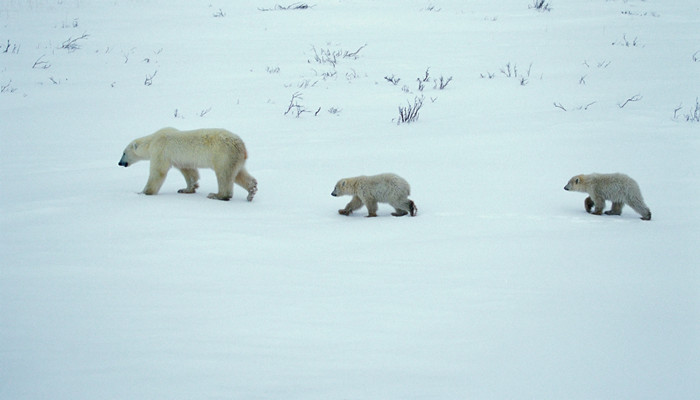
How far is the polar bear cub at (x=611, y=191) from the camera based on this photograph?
6.00m

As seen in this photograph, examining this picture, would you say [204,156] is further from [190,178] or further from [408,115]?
[408,115]

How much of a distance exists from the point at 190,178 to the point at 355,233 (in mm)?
2624

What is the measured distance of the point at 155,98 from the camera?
11719 mm

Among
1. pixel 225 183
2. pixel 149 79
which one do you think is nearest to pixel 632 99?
pixel 225 183

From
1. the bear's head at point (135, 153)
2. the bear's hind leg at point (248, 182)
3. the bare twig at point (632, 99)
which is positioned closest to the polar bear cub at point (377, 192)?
the bear's hind leg at point (248, 182)

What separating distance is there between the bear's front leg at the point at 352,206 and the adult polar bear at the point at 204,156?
1.05m

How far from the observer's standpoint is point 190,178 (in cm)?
713

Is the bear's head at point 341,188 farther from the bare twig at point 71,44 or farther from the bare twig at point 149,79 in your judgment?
the bare twig at point 71,44

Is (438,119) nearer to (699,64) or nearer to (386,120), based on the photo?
(386,120)

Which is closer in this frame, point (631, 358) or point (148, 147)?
point (631, 358)

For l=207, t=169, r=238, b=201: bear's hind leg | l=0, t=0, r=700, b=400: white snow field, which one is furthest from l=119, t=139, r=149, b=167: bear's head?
l=207, t=169, r=238, b=201: bear's hind leg

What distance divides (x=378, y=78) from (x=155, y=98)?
15.5 ft

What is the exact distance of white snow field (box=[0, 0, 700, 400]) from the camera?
116 inches

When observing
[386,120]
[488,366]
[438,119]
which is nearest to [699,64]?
[438,119]
